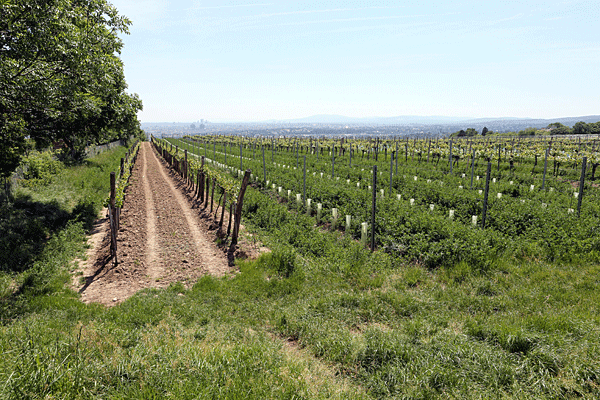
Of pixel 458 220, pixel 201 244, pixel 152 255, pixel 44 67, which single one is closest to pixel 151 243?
pixel 152 255

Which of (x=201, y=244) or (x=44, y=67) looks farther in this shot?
(x=201, y=244)

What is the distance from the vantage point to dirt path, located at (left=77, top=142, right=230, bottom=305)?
25.3 ft

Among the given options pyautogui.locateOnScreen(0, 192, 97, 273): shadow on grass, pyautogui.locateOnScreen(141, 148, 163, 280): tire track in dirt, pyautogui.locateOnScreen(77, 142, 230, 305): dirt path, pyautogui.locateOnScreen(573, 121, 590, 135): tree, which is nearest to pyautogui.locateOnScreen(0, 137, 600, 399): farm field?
pyautogui.locateOnScreen(0, 192, 97, 273): shadow on grass

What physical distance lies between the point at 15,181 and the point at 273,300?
14.3 m

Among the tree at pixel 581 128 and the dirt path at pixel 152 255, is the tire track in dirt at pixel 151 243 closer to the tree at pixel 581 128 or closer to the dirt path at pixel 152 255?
the dirt path at pixel 152 255

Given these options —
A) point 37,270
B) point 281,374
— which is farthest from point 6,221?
point 281,374

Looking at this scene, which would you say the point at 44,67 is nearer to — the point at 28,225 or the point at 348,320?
the point at 28,225

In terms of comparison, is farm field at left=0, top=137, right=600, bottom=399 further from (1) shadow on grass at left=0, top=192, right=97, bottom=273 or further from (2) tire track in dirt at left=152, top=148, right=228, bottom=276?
(2) tire track in dirt at left=152, top=148, right=228, bottom=276

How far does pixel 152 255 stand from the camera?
945cm

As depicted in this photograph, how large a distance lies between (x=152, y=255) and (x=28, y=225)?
4.40m

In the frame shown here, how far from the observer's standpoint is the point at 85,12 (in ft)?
40.4

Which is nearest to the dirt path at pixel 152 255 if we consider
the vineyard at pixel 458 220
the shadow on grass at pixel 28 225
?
the shadow on grass at pixel 28 225

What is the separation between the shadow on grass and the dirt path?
4.21 ft

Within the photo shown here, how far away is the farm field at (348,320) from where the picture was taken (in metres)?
3.94
